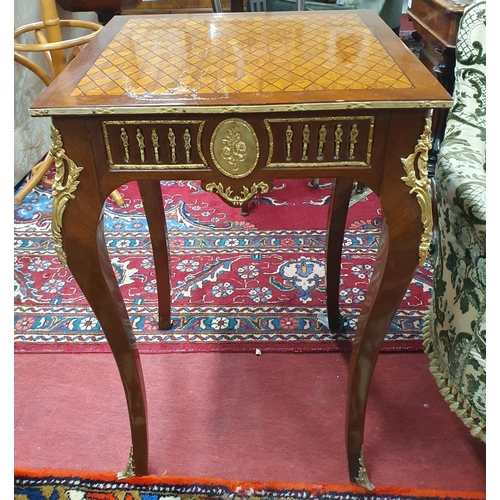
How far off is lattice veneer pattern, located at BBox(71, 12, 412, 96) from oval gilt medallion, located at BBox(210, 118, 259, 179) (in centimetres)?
5

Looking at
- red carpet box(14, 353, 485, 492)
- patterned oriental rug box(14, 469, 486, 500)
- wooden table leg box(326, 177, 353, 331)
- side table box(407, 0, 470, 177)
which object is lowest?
patterned oriental rug box(14, 469, 486, 500)

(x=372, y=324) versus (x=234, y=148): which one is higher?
(x=234, y=148)

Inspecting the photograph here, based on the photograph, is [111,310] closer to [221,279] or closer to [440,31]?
[221,279]

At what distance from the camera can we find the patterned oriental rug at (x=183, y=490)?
96cm

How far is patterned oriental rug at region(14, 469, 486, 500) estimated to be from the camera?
37.9 inches

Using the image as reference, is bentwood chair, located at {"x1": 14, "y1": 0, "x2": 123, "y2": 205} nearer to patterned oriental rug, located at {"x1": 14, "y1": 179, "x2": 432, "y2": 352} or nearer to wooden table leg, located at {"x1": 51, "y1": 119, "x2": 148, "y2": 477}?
patterned oriental rug, located at {"x1": 14, "y1": 179, "x2": 432, "y2": 352}

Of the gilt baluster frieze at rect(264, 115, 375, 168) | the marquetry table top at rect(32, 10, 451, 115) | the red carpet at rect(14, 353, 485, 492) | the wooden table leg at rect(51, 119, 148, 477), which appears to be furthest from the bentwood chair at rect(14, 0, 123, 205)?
the gilt baluster frieze at rect(264, 115, 375, 168)

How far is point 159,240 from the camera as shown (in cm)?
121

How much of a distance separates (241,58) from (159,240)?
0.54 meters

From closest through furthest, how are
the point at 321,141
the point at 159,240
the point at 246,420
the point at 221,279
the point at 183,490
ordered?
the point at 321,141
the point at 183,490
the point at 246,420
the point at 159,240
the point at 221,279

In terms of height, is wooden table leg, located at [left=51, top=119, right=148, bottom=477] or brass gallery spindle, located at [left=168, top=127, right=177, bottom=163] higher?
brass gallery spindle, located at [left=168, top=127, right=177, bottom=163]

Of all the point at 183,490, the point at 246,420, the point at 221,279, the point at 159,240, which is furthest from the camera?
the point at 221,279

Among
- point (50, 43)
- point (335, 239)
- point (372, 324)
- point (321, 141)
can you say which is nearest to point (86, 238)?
point (321, 141)

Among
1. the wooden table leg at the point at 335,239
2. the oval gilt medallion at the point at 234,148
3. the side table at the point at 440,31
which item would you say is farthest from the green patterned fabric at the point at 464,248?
the side table at the point at 440,31
